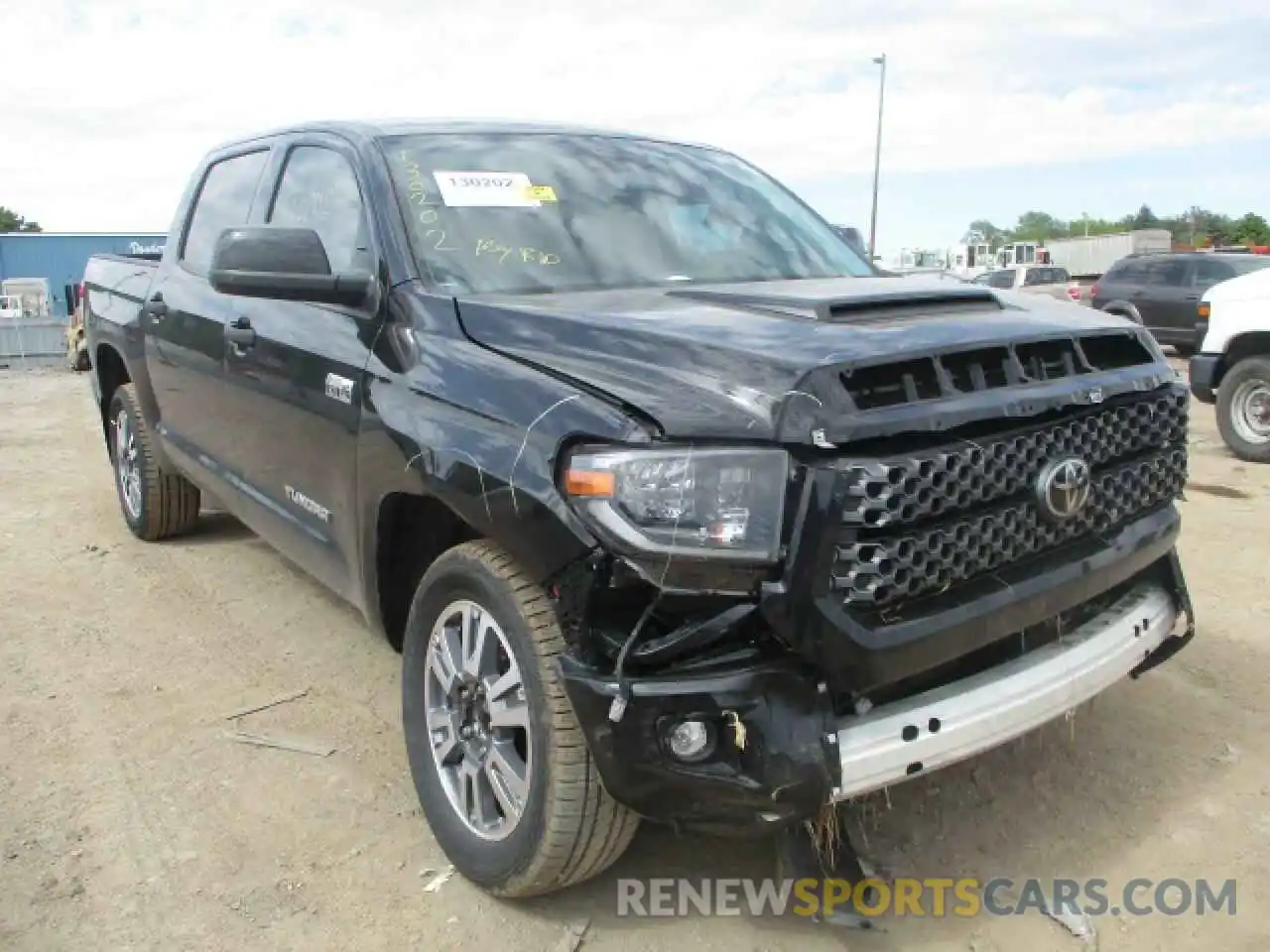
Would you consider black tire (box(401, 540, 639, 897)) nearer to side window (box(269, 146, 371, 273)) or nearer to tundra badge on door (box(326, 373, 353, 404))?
tundra badge on door (box(326, 373, 353, 404))

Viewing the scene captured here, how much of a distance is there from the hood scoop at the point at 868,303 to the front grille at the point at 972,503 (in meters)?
0.42

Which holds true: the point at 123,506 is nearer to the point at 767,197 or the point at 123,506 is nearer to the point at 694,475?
the point at 767,197

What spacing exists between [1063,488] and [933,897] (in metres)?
1.05

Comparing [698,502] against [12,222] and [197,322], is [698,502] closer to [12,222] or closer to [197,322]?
[197,322]

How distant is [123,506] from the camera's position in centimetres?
616

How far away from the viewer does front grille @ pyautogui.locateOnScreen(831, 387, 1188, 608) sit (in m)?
2.18

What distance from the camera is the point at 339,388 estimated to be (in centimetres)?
324

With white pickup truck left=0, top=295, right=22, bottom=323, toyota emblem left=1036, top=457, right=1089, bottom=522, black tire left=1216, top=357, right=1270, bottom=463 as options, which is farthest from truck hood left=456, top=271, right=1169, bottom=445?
white pickup truck left=0, top=295, right=22, bottom=323

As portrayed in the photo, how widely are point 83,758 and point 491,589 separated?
1.80 meters

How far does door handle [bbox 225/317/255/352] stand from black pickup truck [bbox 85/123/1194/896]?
125mm

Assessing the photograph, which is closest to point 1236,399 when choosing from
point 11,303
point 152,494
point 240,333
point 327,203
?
point 327,203

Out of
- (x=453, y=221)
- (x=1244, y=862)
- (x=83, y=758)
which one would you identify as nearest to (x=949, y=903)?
(x=1244, y=862)

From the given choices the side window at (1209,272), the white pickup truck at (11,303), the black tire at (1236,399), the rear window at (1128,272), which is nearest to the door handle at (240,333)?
the black tire at (1236,399)

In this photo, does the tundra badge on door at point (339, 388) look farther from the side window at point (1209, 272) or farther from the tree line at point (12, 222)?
the tree line at point (12, 222)
